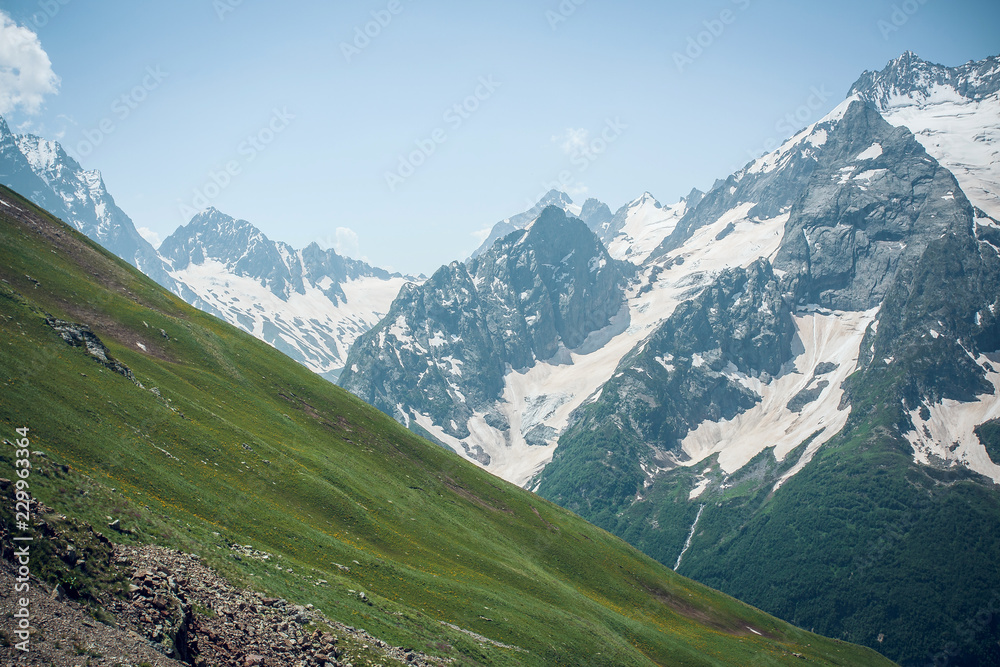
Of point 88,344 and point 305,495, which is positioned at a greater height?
point 88,344

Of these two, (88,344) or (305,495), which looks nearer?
(305,495)

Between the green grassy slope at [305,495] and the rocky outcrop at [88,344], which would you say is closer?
the green grassy slope at [305,495]

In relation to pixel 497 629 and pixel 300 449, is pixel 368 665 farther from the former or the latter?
pixel 300 449

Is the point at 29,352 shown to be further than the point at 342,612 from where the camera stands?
Yes

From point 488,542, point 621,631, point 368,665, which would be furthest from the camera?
point 488,542

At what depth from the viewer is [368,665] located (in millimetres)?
35750

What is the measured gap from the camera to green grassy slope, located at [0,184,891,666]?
4406cm

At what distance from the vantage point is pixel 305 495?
61.8m

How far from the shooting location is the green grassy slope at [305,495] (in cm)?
4406

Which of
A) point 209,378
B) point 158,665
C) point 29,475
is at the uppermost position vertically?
point 209,378

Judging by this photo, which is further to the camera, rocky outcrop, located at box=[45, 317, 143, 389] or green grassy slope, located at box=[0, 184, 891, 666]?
rocky outcrop, located at box=[45, 317, 143, 389]

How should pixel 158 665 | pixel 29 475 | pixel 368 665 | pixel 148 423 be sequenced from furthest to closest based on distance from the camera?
pixel 148 423, pixel 368 665, pixel 29 475, pixel 158 665

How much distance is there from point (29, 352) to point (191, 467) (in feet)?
63.8

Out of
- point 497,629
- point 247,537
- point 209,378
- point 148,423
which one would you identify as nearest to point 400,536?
point 497,629
